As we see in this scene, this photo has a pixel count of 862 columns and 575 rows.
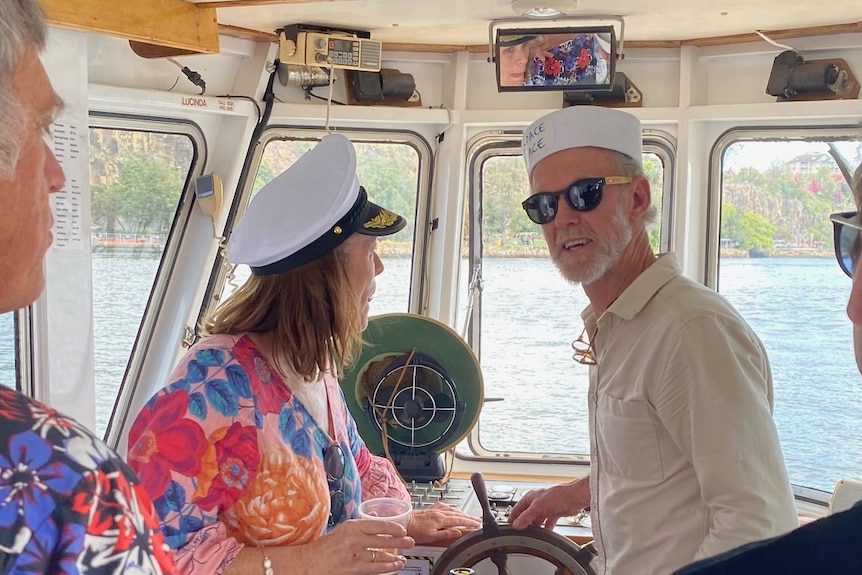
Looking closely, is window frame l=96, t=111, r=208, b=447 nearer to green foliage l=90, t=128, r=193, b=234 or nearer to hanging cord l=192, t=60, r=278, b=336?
green foliage l=90, t=128, r=193, b=234

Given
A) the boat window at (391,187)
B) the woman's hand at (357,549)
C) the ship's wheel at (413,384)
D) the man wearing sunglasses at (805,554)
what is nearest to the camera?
the man wearing sunglasses at (805,554)

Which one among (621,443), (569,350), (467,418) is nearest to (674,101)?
(569,350)

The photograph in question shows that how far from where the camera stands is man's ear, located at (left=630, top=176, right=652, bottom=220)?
2.10 metres

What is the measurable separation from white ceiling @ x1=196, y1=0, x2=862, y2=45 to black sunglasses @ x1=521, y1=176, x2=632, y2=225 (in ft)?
3.63

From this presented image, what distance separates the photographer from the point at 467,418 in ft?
9.07

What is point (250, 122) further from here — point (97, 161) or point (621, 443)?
point (621, 443)

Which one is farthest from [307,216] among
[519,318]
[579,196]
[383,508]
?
[519,318]

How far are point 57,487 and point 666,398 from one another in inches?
49.7

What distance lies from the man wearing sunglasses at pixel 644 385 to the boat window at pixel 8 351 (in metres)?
1.57

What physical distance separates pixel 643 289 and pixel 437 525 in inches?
29.5

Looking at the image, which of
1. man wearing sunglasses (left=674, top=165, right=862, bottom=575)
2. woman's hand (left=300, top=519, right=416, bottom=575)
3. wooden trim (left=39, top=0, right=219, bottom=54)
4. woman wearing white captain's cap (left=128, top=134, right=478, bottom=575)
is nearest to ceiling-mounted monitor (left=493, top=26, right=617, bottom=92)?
wooden trim (left=39, top=0, right=219, bottom=54)

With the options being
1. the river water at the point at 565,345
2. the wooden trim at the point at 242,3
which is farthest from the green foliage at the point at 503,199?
the wooden trim at the point at 242,3

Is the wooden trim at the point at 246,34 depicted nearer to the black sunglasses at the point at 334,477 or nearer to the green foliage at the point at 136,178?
the green foliage at the point at 136,178

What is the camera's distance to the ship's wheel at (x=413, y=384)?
274 cm
